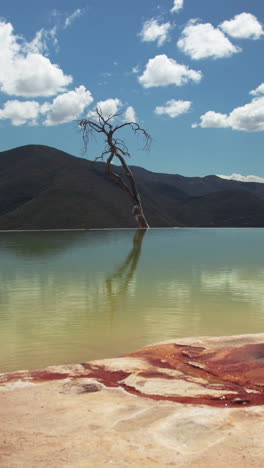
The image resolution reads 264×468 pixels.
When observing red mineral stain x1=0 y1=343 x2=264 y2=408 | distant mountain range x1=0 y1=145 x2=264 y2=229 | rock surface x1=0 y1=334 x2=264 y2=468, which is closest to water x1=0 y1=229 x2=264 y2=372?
red mineral stain x1=0 y1=343 x2=264 y2=408

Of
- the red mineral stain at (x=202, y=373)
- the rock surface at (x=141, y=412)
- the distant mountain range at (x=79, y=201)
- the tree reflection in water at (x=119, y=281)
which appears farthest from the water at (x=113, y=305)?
the distant mountain range at (x=79, y=201)

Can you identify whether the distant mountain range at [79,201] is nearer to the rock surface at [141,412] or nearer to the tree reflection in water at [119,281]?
the tree reflection in water at [119,281]

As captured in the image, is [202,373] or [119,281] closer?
[202,373]

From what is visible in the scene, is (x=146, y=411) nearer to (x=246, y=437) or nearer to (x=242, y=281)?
(x=246, y=437)

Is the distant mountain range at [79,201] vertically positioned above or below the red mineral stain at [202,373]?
above

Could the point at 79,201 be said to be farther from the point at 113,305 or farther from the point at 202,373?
the point at 202,373

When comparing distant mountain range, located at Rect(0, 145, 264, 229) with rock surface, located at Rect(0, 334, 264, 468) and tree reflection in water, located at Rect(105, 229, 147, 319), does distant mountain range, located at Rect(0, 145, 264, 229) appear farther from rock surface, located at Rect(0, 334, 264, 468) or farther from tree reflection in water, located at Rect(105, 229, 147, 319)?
rock surface, located at Rect(0, 334, 264, 468)

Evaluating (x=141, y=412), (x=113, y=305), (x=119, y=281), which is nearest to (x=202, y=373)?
(x=141, y=412)

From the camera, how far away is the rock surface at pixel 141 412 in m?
2.35

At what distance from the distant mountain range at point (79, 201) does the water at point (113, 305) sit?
23.0m

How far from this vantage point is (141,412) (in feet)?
9.70

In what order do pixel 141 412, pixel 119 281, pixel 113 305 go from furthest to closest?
pixel 119 281 < pixel 113 305 < pixel 141 412

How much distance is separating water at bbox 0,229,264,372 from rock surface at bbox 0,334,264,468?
0.98 m

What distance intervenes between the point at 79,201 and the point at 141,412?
150ft
